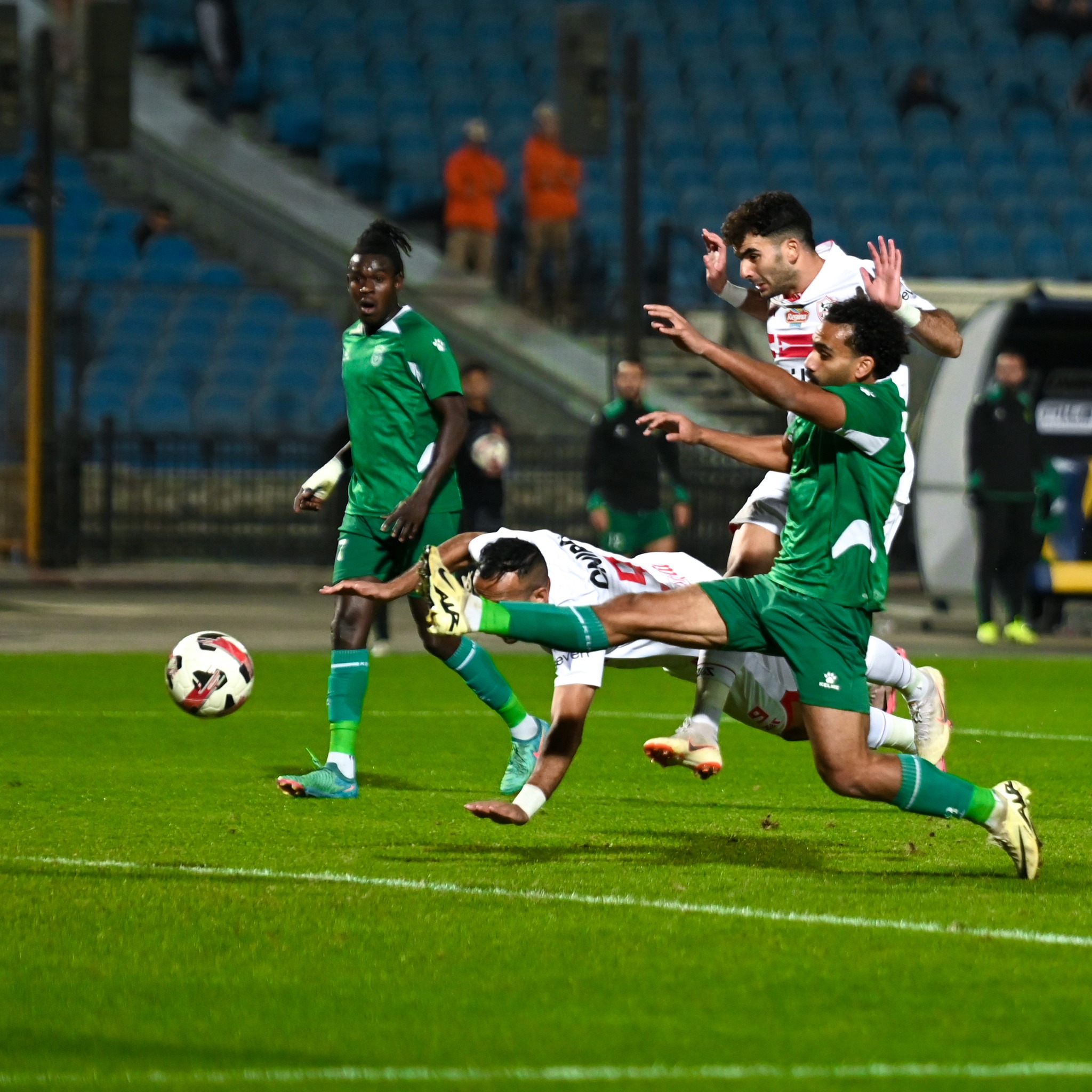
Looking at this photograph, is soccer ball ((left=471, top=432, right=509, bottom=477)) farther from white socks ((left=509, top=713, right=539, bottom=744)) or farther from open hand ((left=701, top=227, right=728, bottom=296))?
open hand ((left=701, top=227, right=728, bottom=296))

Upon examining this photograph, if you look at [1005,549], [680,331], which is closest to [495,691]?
[680,331]

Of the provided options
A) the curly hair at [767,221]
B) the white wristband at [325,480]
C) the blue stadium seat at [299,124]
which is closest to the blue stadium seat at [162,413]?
the blue stadium seat at [299,124]

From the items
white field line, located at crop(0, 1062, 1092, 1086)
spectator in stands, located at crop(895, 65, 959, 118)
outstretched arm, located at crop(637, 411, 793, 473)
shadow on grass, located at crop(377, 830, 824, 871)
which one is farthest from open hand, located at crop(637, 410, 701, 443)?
spectator in stands, located at crop(895, 65, 959, 118)

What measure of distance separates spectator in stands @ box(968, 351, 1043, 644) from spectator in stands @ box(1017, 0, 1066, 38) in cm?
1691

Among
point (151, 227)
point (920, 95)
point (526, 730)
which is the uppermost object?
point (920, 95)

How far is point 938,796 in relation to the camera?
260 inches

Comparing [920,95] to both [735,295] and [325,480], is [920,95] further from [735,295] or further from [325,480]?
[325,480]

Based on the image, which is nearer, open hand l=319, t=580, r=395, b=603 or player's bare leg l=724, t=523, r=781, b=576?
open hand l=319, t=580, r=395, b=603

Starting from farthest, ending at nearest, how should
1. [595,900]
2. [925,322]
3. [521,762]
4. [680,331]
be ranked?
1. [521,762]
2. [925,322]
3. [680,331]
4. [595,900]

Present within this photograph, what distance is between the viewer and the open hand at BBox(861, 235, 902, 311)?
688 cm

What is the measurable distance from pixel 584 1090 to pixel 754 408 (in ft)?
68.2

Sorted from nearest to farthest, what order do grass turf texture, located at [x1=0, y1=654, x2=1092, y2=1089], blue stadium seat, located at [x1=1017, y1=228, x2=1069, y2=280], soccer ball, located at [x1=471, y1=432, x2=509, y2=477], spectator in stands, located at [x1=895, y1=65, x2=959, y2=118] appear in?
1. grass turf texture, located at [x1=0, y1=654, x2=1092, y2=1089]
2. soccer ball, located at [x1=471, y1=432, x2=509, y2=477]
3. blue stadium seat, located at [x1=1017, y1=228, x2=1069, y2=280]
4. spectator in stands, located at [x1=895, y1=65, x2=959, y2=118]

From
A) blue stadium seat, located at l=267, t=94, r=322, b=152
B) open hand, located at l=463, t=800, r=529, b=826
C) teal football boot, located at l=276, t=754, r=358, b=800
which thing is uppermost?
blue stadium seat, located at l=267, t=94, r=322, b=152

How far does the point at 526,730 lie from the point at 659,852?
167 cm
